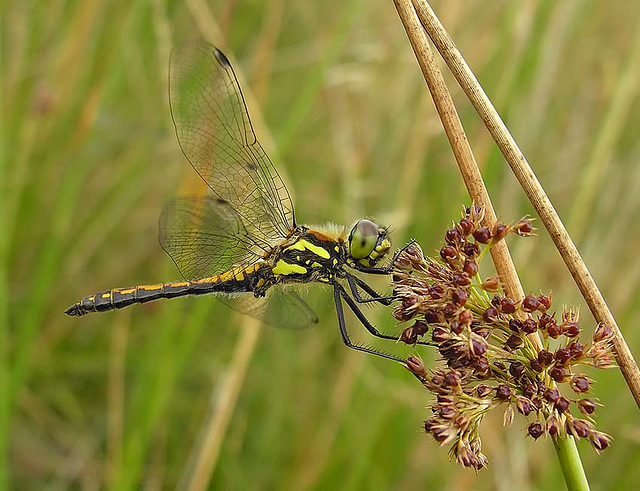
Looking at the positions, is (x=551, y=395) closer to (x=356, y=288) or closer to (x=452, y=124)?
(x=452, y=124)

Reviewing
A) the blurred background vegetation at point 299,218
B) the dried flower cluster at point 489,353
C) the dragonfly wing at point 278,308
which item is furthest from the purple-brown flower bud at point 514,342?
the dragonfly wing at point 278,308

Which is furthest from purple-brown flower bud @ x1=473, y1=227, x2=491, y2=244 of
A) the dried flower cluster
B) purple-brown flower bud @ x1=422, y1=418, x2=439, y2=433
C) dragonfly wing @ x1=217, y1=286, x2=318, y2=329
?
dragonfly wing @ x1=217, y1=286, x2=318, y2=329

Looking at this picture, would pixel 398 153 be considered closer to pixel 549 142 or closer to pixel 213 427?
pixel 549 142

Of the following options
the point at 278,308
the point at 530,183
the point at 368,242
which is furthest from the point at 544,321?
the point at 278,308

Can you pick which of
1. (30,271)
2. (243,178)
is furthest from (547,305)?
(30,271)

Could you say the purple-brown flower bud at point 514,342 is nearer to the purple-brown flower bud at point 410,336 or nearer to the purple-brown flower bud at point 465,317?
the purple-brown flower bud at point 465,317

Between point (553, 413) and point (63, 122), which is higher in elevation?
point (63, 122)

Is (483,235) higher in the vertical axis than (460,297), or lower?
higher

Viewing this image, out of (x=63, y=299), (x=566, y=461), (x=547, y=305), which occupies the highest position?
(x=63, y=299)
